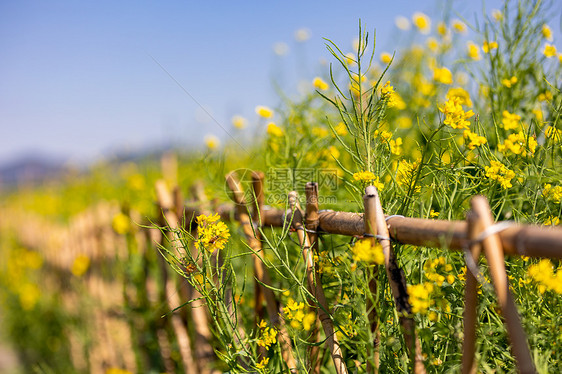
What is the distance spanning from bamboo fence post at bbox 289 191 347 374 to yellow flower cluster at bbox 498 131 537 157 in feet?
2.06

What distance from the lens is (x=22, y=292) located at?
423 cm

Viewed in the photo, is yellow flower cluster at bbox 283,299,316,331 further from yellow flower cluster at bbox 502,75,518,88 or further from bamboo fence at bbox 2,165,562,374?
yellow flower cluster at bbox 502,75,518,88

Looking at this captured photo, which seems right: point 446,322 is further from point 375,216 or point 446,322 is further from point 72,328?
point 72,328

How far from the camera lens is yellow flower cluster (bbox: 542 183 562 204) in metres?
1.06

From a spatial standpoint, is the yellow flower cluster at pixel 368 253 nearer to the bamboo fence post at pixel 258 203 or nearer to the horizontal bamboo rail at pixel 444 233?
the horizontal bamboo rail at pixel 444 233

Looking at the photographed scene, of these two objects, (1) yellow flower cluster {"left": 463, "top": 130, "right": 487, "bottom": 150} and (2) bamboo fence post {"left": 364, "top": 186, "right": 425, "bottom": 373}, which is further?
(1) yellow flower cluster {"left": 463, "top": 130, "right": 487, "bottom": 150}

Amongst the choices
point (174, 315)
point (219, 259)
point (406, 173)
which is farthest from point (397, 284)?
point (174, 315)

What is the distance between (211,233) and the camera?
1.11 m

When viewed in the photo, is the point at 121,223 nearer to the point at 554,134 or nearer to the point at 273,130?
the point at 273,130

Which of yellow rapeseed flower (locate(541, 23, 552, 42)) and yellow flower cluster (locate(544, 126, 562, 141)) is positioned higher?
yellow rapeseed flower (locate(541, 23, 552, 42))

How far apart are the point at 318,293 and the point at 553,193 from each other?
704 mm

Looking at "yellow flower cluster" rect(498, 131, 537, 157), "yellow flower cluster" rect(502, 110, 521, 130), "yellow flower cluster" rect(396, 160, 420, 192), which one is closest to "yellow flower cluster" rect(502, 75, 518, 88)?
"yellow flower cluster" rect(502, 110, 521, 130)

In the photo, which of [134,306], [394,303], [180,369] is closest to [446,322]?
[394,303]

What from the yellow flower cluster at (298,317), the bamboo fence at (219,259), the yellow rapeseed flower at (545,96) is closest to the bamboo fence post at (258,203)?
the bamboo fence at (219,259)
